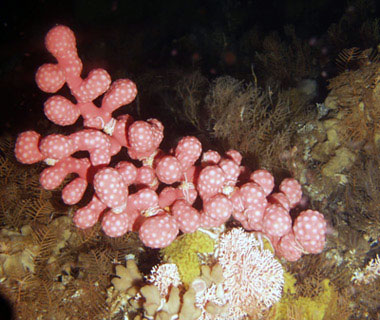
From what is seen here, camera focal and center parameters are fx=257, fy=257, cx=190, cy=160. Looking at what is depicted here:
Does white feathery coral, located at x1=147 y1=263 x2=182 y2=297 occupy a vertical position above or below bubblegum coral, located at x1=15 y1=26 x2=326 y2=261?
below

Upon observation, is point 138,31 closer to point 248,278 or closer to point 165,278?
point 165,278

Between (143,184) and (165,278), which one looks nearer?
(165,278)

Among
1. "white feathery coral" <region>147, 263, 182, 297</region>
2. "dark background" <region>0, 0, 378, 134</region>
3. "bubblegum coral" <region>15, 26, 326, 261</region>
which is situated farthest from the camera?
"dark background" <region>0, 0, 378, 134</region>

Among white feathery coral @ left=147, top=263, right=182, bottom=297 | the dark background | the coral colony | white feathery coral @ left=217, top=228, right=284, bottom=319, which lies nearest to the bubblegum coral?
the coral colony

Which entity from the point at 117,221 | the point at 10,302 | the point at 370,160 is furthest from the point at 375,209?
the point at 10,302

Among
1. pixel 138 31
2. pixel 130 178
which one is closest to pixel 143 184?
pixel 130 178

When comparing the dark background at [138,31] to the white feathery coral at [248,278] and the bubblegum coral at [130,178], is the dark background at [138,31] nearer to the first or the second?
the bubblegum coral at [130,178]

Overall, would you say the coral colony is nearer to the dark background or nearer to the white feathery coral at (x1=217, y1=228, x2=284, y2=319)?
the white feathery coral at (x1=217, y1=228, x2=284, y2=319)

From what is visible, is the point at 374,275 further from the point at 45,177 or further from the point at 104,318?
the point at 45,177
